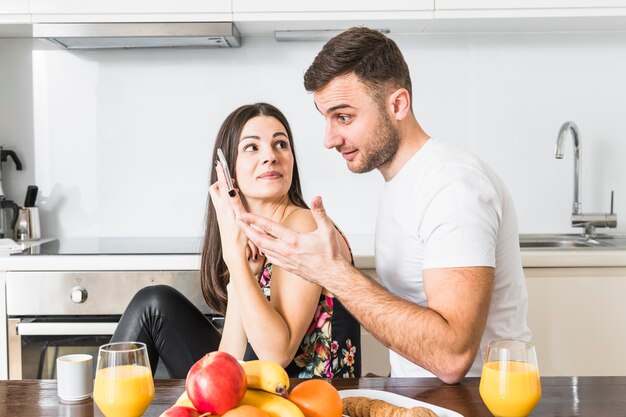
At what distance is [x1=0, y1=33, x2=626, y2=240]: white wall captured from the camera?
2.96 metres

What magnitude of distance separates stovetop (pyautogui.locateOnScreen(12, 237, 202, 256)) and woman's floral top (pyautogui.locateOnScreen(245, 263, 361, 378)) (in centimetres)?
85

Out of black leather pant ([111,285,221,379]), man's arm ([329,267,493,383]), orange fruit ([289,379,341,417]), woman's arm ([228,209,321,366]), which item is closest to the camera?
orange fruit ([289,379,341,417])

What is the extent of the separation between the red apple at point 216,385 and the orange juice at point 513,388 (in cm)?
37

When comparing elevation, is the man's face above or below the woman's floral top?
above

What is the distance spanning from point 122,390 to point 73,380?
0.50ft

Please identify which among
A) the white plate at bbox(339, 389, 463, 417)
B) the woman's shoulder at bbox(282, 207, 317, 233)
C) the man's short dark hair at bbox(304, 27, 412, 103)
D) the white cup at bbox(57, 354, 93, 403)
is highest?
the man's short dark hair at bbox(304, 27, 412, 103)

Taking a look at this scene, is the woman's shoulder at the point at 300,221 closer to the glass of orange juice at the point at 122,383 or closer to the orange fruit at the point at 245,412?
the glass of orange juice at the point at 122,383

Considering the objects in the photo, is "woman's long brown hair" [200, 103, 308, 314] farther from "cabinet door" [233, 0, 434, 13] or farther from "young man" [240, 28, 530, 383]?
"cabinet door" [233, 0, 434, 13]

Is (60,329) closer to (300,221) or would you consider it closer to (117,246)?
(117,246)

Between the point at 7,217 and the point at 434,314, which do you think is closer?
the point at 434,314

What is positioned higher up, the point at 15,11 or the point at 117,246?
the point at 15,11

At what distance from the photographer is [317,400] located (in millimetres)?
970

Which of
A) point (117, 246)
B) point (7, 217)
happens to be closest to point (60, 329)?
point (117, 246)

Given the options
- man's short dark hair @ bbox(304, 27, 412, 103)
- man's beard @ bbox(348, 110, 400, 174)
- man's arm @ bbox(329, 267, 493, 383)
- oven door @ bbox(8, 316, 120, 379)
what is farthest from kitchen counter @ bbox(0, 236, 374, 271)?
man's arm @ bbox(329, 267, 493, 383)
